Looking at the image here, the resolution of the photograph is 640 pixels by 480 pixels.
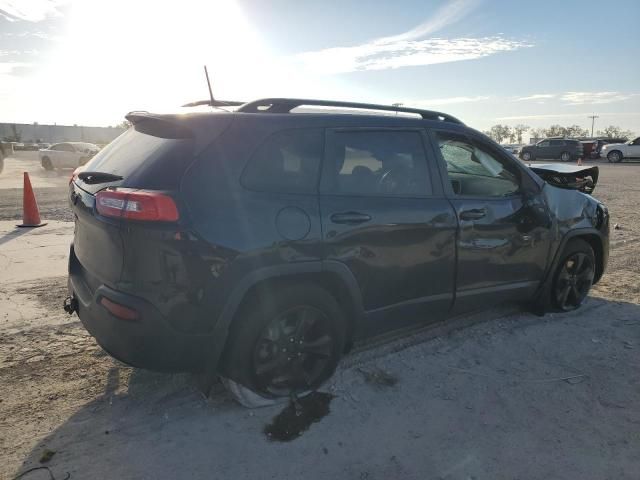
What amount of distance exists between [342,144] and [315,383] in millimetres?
1525

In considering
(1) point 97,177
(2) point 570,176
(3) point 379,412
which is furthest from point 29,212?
(2) point 570,176

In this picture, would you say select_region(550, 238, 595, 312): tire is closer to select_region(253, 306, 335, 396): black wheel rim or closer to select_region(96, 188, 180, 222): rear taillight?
select_region(253, 306, 335, 396): black wheel rim

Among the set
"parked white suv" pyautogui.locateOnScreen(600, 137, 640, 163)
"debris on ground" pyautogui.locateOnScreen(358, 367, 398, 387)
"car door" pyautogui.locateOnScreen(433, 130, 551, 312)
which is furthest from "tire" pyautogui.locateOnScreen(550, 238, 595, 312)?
"parked white suv" pyautogui.locateOnScreen(600, 137, 640, 163)

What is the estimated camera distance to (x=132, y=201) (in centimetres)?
246

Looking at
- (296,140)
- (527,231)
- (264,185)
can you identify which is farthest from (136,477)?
(527,231)

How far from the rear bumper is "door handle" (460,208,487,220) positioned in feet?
6.41

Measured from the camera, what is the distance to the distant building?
7631 cm

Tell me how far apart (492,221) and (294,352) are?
1.80 meters

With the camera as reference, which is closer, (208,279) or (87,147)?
Answer: (208,279)

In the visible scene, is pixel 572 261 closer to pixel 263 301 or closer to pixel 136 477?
pixel 263 301

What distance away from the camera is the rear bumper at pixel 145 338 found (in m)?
2.48

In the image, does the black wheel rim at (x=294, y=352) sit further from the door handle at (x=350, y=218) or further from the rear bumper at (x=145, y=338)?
the door handle at (x=350, y=218)

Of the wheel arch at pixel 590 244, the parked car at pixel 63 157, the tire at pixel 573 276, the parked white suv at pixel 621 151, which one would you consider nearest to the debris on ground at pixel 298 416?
the wheel arch at pixel 590 244

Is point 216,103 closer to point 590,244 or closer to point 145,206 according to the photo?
point 145,206
